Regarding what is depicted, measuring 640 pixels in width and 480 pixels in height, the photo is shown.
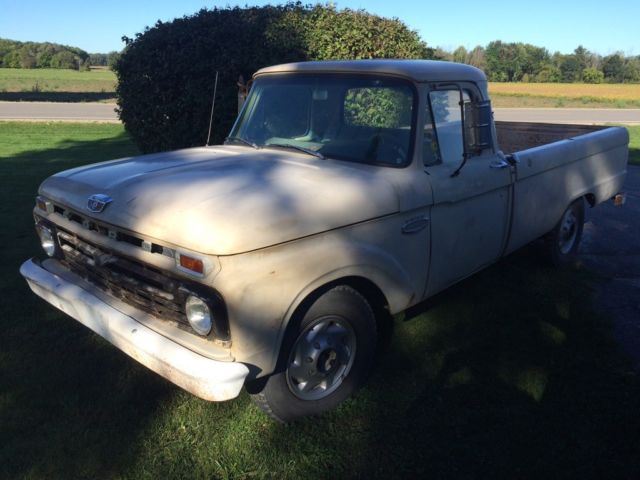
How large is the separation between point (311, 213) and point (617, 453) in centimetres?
207

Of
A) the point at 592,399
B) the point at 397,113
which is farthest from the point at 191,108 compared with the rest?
the point at 592,399

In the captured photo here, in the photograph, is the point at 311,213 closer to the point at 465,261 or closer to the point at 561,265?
the point at 465,261

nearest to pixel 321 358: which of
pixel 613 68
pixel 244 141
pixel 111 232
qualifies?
pixel 111 232

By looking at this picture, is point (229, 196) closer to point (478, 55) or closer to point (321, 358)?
point (321, 358)

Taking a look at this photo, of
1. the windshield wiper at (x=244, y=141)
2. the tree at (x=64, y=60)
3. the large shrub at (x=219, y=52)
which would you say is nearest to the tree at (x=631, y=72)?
the tree at (x=64, y=60)

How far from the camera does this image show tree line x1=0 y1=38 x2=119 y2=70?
67.6 metres

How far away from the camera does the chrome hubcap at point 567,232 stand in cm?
533

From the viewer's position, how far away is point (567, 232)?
554 cm

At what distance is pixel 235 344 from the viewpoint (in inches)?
98.3

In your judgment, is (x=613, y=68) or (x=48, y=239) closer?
(x=48, y=239)

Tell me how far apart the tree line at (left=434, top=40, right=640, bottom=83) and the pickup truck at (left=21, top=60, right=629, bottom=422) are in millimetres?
65495

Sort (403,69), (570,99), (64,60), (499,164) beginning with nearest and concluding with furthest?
(403,69) → (499,164) → (570,99) → (64,60)

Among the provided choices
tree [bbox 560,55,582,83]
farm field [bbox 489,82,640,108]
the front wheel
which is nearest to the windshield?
the front wheel

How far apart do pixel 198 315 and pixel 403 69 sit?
207cm
